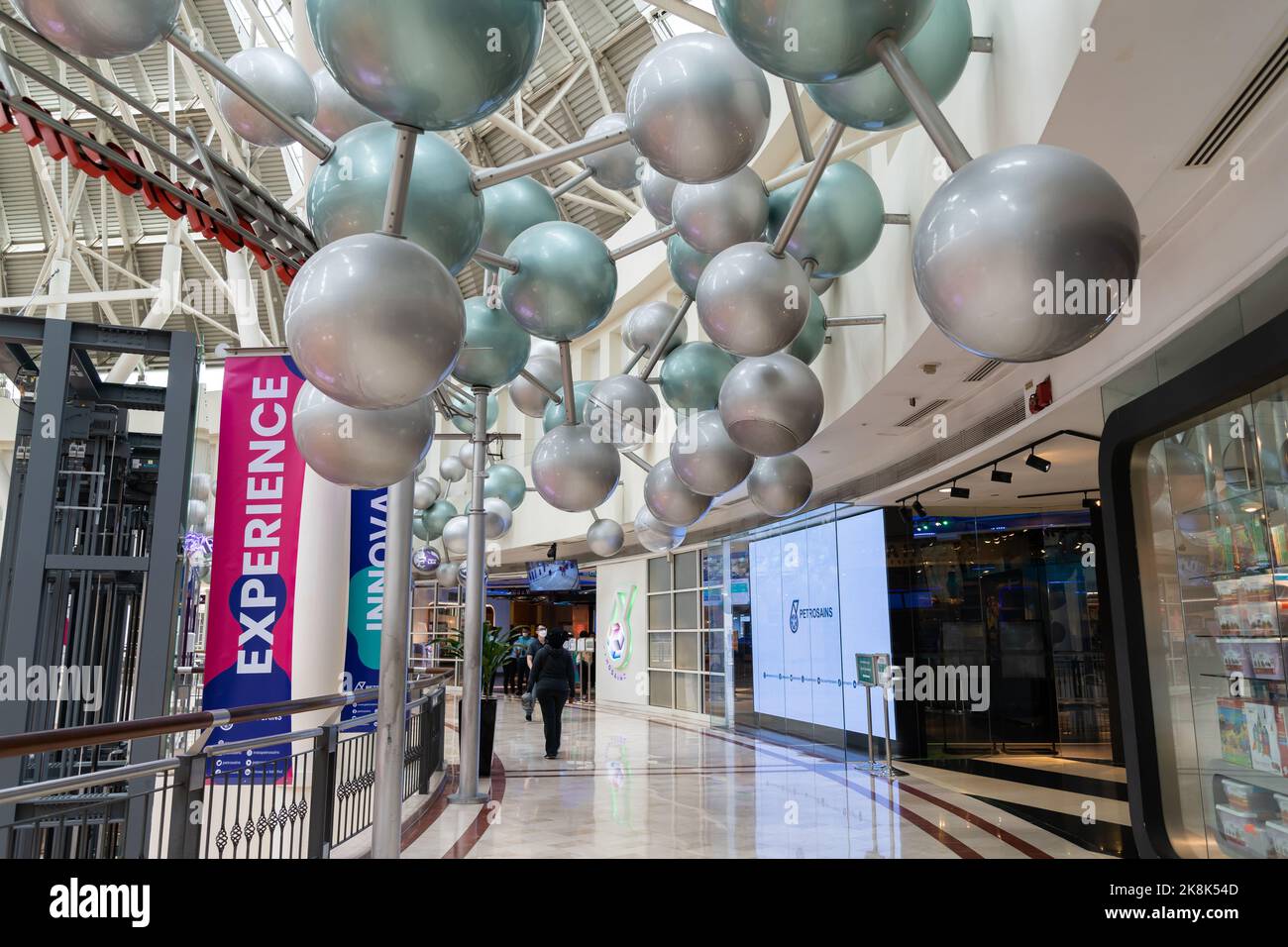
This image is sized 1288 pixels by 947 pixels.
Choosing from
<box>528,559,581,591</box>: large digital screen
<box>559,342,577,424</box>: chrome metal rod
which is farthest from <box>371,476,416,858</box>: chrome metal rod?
<box>528,559,581,591</box>: large digital screen

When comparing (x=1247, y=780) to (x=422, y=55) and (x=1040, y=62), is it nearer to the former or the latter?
(x=1040, y=62)

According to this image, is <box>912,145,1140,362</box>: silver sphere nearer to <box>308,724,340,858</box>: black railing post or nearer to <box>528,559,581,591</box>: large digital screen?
<box>308,724,340,858</box>: black railing post

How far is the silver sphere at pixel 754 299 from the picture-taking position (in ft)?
8.43

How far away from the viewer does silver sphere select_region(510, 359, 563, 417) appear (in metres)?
4.95

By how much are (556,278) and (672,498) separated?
1.43 m

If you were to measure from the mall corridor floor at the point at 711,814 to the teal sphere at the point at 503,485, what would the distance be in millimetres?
2472

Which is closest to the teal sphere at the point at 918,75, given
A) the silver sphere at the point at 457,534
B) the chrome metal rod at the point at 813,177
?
the chrome metal rod at the point at 813,177

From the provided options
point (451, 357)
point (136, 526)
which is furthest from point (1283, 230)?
point (136, 526)

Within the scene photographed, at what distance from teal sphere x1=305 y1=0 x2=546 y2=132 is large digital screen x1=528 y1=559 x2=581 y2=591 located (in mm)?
15605

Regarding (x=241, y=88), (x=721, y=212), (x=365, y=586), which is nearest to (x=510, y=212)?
(x=721, y=212)

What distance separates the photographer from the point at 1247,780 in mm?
4141

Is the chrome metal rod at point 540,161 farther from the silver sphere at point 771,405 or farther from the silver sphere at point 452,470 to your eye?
the silver sphere at point 452,470
